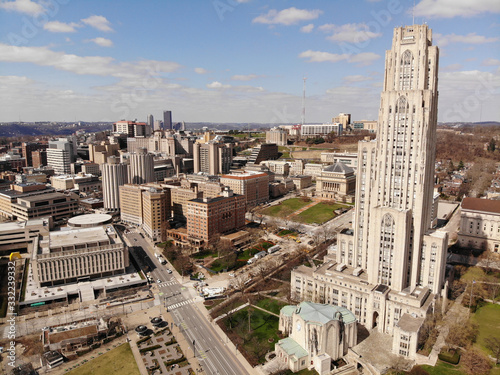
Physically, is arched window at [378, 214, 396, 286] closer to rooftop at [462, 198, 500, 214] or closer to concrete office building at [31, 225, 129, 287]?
rooftop at [462, 198, 500, 214]

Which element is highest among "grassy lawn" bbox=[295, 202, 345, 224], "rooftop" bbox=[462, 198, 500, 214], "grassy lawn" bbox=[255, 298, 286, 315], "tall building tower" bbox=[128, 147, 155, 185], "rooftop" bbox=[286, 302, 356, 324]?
"tall building tower" bbox=[128, 147, 155, 185]

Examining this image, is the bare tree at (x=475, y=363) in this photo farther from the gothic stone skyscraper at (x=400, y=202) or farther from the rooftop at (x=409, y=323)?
the gothic stone skyscraper at (x=400, y=202)

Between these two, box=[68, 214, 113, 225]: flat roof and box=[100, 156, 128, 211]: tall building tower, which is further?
box=[100, 156, 128, 211]: tall building tower

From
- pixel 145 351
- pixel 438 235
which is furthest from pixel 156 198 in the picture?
pixel 438 235

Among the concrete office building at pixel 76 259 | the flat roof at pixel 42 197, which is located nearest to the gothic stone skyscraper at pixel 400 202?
the concrete office building at pixel 76 259

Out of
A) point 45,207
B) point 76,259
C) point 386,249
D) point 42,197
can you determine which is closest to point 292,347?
point 386,249

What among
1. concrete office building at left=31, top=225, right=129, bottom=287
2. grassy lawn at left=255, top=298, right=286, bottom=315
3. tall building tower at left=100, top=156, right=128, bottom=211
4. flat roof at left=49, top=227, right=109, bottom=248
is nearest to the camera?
grassy lawn at left=255, top=298, right=286, bottom=315

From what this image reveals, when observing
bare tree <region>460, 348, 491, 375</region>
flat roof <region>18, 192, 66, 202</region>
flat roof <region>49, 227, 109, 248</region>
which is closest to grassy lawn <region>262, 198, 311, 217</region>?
flat roof <region>49, 227, 109, 248</region>

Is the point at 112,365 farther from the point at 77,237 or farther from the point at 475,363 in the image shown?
the point at 475,363
